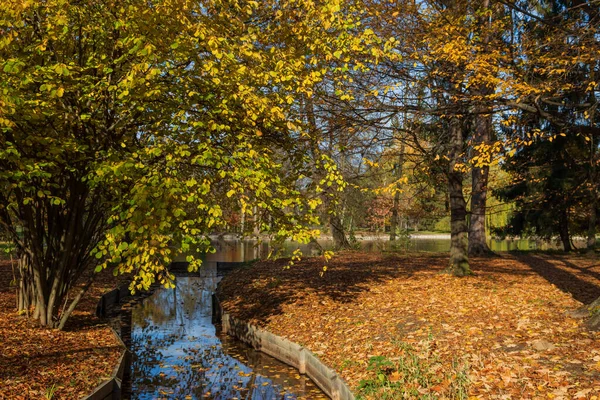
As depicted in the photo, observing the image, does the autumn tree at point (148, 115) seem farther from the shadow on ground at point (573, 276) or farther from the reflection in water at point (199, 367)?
the shadow on ground at point (573, 276)

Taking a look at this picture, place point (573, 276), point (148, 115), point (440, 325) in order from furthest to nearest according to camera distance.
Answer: point (573, 276), point (440, 325), point (148, 115)

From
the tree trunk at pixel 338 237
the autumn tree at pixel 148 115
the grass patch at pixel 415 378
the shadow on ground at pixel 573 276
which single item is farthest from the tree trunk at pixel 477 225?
the grass patch at pixel 415 378

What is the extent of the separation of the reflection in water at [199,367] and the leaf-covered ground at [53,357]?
0.87 metres

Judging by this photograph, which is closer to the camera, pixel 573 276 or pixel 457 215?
pixel 457 215

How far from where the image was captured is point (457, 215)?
13273mm

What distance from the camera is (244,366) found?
9562 mm

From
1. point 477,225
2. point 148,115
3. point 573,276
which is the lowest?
point 573,276

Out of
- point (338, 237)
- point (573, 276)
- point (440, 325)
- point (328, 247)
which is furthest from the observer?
point (328, 247)

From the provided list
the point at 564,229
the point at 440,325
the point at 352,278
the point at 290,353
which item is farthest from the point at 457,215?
the point at 564,229

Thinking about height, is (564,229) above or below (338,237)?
above

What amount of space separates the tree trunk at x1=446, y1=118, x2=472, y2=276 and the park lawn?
1.56ft

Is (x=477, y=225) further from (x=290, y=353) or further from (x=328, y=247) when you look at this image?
(x=290, y=353)

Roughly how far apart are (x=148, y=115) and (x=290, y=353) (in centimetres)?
497

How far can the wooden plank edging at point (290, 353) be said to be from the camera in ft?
24.1
